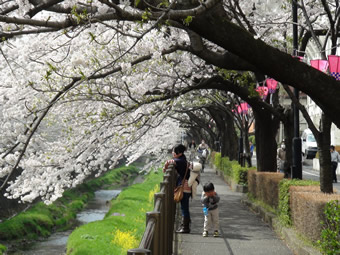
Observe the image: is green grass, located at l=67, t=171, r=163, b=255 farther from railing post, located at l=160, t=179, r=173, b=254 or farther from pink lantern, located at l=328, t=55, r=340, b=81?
pink lantern, located at l=328, t=55, r=340, b=81

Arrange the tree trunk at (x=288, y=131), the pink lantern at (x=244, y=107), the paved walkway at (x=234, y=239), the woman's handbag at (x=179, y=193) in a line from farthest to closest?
the pink lantern at (x=244, y=107)
the tree trunk at (x=288, y=131)
the woman's handbag at (x=179, y=193)
the paved walkway at (x=234, y=239)

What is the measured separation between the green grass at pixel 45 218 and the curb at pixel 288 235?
1083cm

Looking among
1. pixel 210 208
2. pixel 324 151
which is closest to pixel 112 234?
pixel 210 208

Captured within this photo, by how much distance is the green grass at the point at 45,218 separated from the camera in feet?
71.7

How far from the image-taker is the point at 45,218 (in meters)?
24.9

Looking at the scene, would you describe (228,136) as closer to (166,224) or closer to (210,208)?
(210,208)

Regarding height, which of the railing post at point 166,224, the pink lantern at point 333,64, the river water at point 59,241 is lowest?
the river water at point 59,241

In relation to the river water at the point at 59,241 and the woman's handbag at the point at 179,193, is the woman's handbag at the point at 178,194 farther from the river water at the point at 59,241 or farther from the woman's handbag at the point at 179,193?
the river water at the point at 59,241

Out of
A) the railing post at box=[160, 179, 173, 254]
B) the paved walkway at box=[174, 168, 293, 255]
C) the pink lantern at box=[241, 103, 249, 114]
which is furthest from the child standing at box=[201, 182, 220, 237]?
the pink lantern at box=[241, 103, 249, 114]

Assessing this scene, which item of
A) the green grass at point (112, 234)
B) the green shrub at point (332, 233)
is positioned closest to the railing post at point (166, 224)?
the green shrub at point (332, 233)

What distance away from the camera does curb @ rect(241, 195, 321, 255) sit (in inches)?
357

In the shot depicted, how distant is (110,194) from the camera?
40.3m

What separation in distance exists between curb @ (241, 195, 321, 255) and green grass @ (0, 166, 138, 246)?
35.5 feet

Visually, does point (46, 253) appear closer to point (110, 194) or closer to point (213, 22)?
point (213, 22)
